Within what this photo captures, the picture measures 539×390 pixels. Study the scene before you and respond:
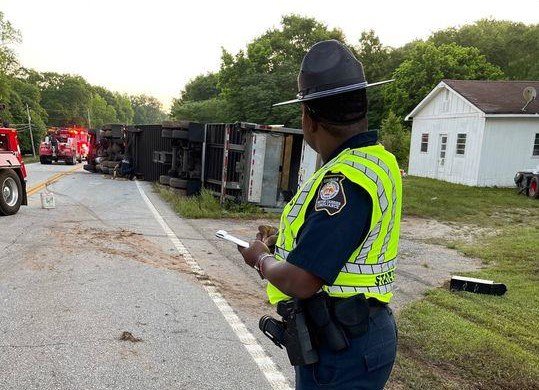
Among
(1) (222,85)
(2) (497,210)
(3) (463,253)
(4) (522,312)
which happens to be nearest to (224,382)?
(4) (522,312)

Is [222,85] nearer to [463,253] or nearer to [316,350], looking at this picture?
[463,253]

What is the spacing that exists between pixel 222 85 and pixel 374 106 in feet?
60.7

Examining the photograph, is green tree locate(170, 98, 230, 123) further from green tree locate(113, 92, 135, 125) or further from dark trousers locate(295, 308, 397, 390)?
green tree locate(113, 92, 135, 125)

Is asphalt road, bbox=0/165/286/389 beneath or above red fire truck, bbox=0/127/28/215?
beneath

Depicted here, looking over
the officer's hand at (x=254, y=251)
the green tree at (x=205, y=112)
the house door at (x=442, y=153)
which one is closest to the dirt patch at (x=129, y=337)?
the officer's hand at (x=254, y=251)

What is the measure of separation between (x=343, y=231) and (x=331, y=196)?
0.38 ft

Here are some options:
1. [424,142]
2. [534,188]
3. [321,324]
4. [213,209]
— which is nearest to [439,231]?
[213,209]

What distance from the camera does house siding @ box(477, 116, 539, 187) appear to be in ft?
70.6

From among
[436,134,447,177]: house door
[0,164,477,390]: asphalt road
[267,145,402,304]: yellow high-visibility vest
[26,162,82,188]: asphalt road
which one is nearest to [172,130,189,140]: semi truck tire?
[0,164,477,390]: asphalt road

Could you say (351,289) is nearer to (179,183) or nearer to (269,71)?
(179,183)

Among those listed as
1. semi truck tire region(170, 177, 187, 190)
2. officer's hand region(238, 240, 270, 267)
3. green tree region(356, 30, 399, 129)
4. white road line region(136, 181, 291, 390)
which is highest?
green tree region(356, 30, 399, 129)

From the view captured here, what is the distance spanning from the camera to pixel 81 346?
3.95 meters

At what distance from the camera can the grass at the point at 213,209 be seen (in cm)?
1159

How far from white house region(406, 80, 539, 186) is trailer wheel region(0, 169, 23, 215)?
62.5 feet
